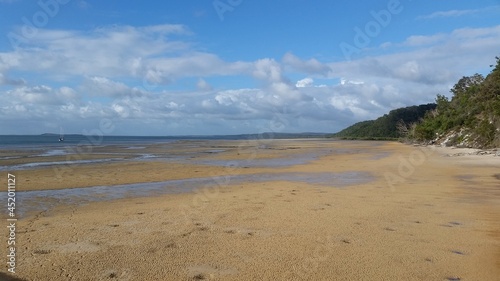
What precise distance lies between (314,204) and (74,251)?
729 centimetres

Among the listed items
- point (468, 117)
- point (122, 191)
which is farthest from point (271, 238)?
point (468, 117)

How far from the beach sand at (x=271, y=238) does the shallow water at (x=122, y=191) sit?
1.11 meters

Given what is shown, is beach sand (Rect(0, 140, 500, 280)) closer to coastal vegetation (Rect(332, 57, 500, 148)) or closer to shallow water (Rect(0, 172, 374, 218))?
shallow water (Rect(0, 172, 374, 218))

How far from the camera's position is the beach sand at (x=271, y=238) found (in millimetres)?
6398

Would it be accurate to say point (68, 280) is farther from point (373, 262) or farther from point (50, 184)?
point (50, 184)

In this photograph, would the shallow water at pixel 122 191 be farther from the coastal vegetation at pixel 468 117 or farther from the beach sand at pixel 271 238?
the coastal vegetation at pixel 468 117

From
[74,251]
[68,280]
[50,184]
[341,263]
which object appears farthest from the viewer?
[50,184]

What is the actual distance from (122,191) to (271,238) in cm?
998

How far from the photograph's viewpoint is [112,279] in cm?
611

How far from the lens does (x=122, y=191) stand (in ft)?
53.1

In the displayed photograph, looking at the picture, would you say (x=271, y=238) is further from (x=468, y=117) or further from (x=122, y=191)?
(x=468, y=117)

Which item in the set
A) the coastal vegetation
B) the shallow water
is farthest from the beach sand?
the coastal vegetation

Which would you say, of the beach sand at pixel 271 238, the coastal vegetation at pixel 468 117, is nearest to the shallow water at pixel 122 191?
the beach sand at pixel 271 238

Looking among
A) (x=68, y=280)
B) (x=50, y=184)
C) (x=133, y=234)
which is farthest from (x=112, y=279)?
(x=50, y=184)
